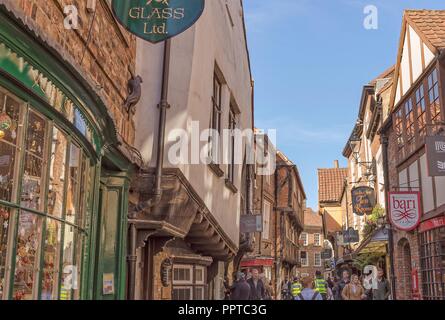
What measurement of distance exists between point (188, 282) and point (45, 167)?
6.42 m

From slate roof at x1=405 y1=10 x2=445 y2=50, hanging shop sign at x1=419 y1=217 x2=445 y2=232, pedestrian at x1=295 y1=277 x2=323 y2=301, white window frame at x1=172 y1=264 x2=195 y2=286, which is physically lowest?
pedestrian at x1=295 y1=277 x2=323 y2=301

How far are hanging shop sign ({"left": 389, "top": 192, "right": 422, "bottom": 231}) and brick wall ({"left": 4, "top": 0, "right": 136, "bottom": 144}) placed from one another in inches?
391

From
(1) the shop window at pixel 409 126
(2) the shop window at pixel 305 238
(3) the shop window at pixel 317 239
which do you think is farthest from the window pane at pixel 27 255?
(3) the shop window at pixel 317 239

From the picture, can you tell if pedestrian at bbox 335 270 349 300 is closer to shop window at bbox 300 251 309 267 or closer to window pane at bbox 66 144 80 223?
window pane at bbox 66 144 80 223

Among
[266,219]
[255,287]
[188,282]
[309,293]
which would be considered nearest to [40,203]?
[309,293]

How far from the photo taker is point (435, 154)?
1141cm

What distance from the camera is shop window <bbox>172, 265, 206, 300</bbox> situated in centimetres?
940

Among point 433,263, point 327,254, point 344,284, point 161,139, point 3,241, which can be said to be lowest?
point 344,284

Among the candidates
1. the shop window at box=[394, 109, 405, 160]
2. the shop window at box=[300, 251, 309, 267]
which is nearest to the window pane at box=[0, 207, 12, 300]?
the shop window at box=[394, 109, 405, 160]

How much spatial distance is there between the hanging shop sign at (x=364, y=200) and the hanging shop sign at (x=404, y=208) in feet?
26.3

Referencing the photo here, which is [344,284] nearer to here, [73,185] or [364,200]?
[364,200]

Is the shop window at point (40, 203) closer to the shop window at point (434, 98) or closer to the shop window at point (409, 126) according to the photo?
the shop window at point (434, 98)

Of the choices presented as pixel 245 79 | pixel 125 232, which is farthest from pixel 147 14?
pixel 245 79

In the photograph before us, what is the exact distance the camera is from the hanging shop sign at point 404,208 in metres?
14.6
